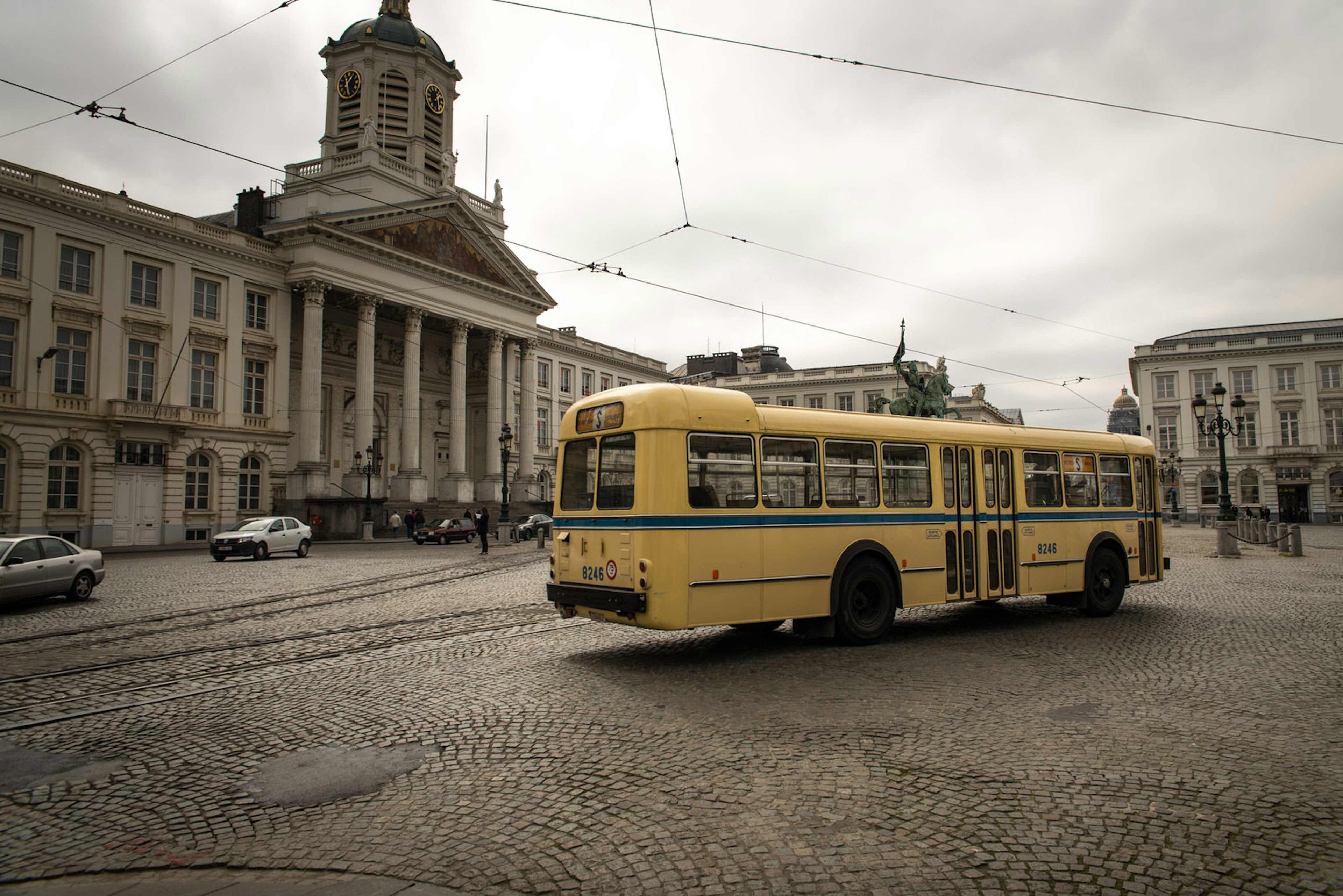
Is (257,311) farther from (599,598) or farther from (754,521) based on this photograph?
(754,521)

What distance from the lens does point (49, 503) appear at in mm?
31891

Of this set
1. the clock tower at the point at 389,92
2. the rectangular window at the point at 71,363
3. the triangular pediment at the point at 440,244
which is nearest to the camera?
the rectangular window at the point at 71,363

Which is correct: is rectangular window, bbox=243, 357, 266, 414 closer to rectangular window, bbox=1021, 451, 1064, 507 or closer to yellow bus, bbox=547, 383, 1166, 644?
yellow bus, bbox=547, 383, 1166, 644

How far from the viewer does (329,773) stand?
506 centimetres

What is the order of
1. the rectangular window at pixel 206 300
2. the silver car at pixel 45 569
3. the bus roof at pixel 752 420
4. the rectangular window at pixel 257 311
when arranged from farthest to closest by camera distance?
the rectangular window at pixel 257 311
the rectangular window at pixel 206 300
the silver car at pixel 45 569
the bus roof at pixel 752 420

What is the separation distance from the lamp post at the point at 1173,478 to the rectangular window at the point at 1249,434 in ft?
15.9

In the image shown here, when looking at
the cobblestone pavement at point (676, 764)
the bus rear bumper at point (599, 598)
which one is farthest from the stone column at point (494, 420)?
the bus rear bumper at point (599, 598)

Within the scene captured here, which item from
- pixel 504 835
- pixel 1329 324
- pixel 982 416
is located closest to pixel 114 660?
pixel 504 835

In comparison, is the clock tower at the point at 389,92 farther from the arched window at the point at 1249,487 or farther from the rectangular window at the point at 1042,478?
the arched window at the point at 1249,487

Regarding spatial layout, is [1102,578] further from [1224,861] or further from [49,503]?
[49,503]

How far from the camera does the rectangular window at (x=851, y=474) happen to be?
Result: 912cm

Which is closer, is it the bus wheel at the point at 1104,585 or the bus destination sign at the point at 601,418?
the bus destination sign at the point at 601,418

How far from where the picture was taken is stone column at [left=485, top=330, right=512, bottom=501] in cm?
5144

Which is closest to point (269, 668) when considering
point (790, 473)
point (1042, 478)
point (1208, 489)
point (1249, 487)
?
point (790, 473)
